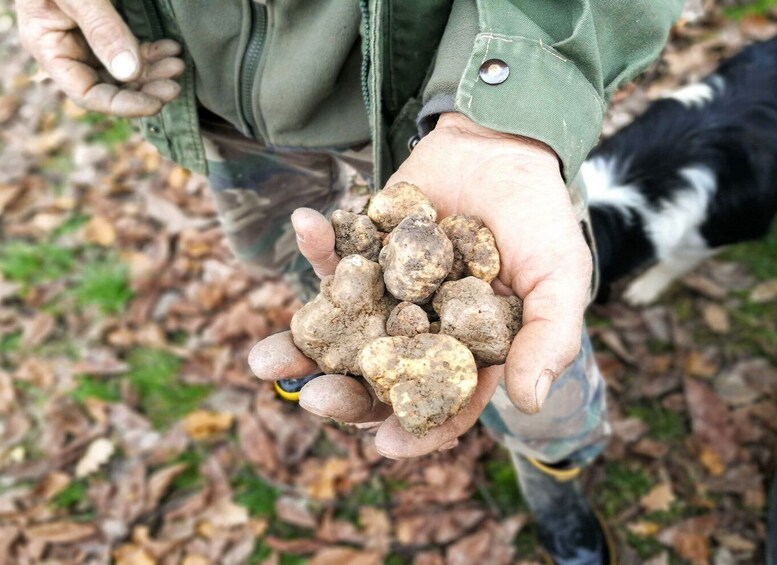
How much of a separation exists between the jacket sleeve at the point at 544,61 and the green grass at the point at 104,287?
2476mm

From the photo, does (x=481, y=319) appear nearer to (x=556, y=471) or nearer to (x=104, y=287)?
(x=556, y=471)

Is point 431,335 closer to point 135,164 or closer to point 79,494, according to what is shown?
point 79,494

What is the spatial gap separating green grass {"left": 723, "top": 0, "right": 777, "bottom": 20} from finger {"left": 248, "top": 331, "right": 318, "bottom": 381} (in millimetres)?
3897

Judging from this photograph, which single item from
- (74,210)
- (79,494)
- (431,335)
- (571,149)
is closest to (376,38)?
(571,149)

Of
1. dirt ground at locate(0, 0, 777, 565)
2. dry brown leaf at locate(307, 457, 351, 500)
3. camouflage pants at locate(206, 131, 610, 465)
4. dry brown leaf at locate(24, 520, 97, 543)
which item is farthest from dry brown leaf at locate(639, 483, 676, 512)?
dry brown leaf at locate(24, 520, 97, 543)

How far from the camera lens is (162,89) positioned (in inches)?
73.2

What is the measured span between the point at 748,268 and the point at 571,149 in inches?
89.1

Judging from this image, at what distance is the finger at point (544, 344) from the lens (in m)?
1.27

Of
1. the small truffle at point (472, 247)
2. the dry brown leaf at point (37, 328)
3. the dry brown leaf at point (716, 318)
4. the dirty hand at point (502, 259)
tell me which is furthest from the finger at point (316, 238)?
the dry brown leaf at point (37, 328)

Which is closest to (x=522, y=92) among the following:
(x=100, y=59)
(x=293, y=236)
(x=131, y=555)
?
(x=100, y=59)

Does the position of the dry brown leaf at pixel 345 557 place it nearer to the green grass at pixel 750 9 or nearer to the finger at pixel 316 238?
the finger at pixel 316 238

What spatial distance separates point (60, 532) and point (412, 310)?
6.82 ft

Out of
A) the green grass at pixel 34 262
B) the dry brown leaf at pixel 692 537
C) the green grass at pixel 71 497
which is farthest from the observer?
the green grass at pixel 34 262

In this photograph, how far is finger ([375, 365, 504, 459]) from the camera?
1361mm
